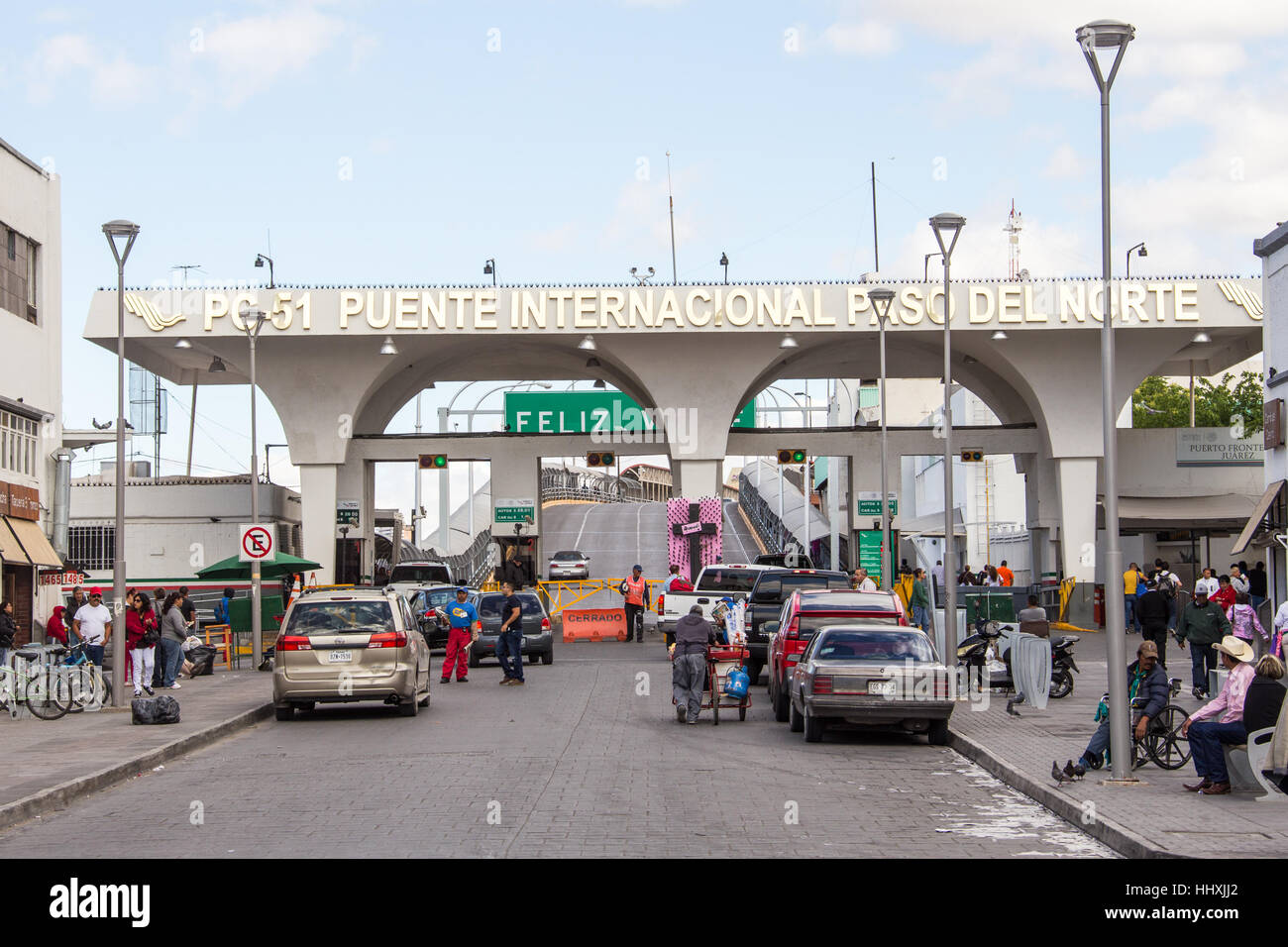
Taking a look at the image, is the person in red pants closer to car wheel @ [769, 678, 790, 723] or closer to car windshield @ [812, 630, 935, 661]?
car wheel @ [769, 678, 790, 723]

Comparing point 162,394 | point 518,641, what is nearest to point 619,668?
point 518,641

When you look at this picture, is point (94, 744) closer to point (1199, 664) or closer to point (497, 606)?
point (1199, 664)

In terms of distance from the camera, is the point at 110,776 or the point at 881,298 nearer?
the point at 110,776

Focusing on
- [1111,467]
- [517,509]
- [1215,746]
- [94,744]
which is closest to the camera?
[1215,746]

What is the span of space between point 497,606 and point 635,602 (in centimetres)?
682

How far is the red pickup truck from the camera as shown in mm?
20875

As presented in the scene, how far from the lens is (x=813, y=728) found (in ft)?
59.8

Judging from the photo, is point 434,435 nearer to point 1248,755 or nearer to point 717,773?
point 717,773

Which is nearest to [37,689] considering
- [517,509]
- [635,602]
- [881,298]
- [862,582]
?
[862,582]

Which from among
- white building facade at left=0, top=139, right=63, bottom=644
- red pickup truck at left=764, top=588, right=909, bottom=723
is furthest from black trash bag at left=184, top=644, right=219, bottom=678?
red pickup truck at left=764, top=588, right=909, bottom=723

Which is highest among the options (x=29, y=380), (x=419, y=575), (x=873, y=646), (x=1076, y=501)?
(x=29, y=380)

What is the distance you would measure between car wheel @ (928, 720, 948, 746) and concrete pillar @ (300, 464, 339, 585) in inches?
1102

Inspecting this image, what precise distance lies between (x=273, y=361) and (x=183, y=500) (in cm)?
640

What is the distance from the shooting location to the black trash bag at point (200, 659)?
3011 centimetres
